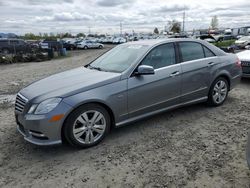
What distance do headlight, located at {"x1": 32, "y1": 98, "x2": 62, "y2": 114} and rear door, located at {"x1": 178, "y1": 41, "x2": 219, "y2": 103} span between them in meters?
2.31

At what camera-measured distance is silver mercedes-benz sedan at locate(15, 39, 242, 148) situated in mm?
3199

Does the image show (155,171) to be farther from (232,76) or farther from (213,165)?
(232,76)

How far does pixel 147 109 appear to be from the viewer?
3.94m

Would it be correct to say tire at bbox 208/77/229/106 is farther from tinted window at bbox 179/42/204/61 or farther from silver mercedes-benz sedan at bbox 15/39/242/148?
tinted window at bbox 179/42/204/61

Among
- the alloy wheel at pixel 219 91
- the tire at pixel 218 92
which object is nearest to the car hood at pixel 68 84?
the tire at pixel 218 92

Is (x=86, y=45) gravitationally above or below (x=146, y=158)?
above

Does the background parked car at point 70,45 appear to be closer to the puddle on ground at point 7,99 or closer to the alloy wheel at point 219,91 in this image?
the puddle on ground at point 7,99

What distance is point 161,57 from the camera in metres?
4.14

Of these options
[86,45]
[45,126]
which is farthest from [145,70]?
[86,45]

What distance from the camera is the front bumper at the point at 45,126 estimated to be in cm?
310

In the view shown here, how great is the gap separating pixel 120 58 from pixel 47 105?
1644 millimetres

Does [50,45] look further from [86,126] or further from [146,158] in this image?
[146,158]

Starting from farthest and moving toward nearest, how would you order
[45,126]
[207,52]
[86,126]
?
[207,52], [86,126], [45,126]

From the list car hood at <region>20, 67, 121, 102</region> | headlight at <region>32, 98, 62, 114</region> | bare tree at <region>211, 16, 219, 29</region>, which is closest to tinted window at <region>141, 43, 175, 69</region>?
car hood at <region>20, 67, 121, 102</region>
